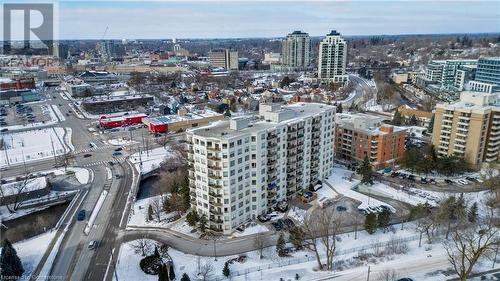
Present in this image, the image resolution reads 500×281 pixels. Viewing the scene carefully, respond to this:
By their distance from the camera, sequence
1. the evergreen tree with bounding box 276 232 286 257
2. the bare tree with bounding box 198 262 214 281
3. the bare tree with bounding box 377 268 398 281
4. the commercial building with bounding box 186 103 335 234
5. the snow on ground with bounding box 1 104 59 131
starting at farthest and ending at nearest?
the snow on ground with bounding box 1 104 59 131
the commercial building with bounding box 186 103 335 234
the evergreen tree with bounding box 276 232 286 257
the bare tree with bounding box 198 262 214 281
the bare tree with bounding box 377 268 398 281

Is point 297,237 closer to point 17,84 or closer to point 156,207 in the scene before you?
point 156,207

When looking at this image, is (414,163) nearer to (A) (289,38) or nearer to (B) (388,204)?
(B) (388,204)

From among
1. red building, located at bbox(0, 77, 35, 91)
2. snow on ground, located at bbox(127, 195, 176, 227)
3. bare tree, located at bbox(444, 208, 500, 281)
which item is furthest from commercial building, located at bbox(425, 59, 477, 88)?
red building, located at bbox(0, 77, 35, 91)

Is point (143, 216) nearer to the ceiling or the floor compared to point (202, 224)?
nearer to the floor

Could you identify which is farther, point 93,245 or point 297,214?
point 297,214

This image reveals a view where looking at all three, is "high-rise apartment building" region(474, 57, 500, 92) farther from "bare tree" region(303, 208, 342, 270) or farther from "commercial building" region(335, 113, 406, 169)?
"bare tree" region(303, 208, 342, 270)

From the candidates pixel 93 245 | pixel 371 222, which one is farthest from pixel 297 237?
pixel 93 245
